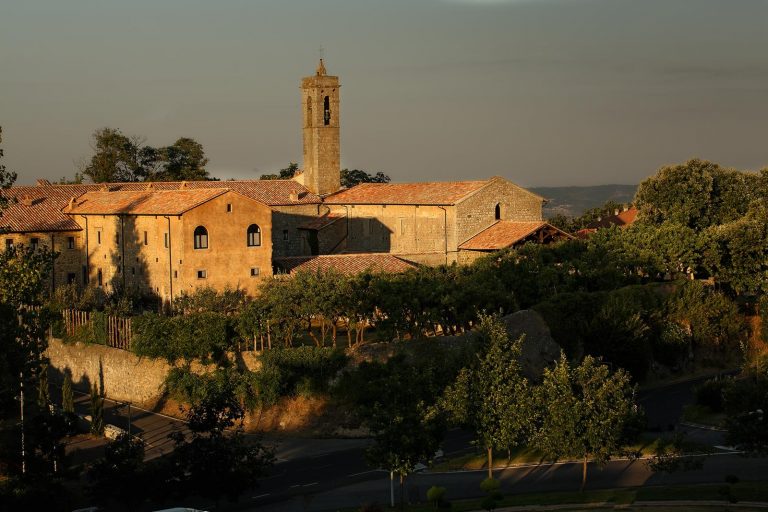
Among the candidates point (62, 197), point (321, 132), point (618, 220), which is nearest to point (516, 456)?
point (62, 197)

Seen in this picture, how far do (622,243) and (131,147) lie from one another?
49.8 m

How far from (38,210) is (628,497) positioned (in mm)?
44342

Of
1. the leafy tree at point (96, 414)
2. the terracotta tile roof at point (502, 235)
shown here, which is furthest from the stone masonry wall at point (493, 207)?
the leafy tree at point (96, 414)

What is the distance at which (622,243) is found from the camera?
63.3m

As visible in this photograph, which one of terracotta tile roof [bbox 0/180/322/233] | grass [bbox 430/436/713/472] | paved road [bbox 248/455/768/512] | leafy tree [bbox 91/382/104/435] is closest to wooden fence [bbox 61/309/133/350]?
leafy tree [bbox 91/382/104/435]

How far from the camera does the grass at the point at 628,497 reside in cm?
3159

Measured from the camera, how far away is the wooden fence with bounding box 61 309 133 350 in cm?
5019

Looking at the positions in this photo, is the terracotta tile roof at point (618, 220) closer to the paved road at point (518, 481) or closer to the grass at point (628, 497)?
the paved road at point (518, 481)

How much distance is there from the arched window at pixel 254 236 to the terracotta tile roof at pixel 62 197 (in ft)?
38.5

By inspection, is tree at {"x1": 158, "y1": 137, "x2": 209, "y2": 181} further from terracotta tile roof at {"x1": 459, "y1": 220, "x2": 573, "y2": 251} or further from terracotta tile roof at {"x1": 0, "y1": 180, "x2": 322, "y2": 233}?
terracotta tile roof at {"x1": 459, "y1": 220, "x2": 573, "y2": 251}

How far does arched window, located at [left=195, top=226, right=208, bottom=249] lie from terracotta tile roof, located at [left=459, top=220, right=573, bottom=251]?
52.9ft

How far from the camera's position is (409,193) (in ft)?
232

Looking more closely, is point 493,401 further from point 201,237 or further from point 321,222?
point 321,222

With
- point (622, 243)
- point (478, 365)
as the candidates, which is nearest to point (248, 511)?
point (478, 365)
